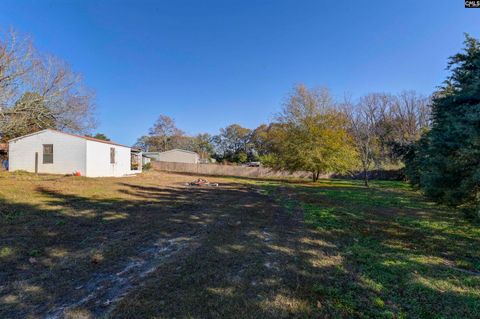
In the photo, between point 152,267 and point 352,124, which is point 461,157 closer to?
point 152,267

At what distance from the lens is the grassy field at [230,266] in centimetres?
254

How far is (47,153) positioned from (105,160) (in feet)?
11.1

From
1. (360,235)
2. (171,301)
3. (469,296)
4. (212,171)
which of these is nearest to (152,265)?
(171,301)

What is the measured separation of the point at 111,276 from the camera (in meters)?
3.17

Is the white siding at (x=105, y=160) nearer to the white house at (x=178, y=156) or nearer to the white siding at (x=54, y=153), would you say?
the white siding at (x=54, y=153)

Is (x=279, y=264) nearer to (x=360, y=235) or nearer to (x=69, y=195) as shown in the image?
(x=360, y=235)

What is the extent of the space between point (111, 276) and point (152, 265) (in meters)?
0.52

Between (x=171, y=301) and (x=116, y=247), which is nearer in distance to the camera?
(x=171, y=301)

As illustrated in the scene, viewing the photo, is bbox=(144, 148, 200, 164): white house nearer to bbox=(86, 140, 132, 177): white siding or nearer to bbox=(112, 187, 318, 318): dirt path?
bbox=(86, 140, 132, 177): white siding

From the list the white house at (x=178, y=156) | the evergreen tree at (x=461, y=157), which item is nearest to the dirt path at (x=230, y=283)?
the evergreen tree at (x=461, y=157)

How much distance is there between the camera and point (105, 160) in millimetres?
18203

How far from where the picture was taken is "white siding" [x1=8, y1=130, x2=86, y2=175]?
1622 centimetres

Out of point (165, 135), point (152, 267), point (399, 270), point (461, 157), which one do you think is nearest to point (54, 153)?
point (152, 267)

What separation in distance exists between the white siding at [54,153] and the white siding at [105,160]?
1.68 ft
